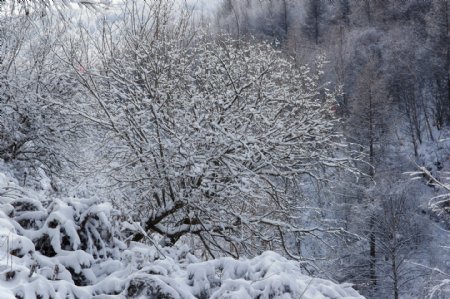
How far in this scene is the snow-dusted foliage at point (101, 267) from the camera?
9.11ft

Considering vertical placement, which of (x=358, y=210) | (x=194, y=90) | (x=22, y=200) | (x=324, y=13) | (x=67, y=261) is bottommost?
(x=358, y=210)

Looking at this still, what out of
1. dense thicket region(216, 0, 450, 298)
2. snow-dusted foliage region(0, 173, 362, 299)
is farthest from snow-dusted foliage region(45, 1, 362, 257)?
dense thicket region(216, 0, 450, 298)

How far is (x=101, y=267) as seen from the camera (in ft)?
11.0

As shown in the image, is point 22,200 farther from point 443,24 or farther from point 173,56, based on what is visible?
point 443,24

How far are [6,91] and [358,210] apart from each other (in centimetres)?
1699

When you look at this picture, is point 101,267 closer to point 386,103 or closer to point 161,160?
point 161,160

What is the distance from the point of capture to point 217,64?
7.76 m

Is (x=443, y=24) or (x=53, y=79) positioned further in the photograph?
(x=443, y=24)

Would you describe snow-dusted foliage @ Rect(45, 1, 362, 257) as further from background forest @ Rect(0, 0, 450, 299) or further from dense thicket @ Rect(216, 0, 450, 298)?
dense thicket @ Rect(216, 0, 450, 298)

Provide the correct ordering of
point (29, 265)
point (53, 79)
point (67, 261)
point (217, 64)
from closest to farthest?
1. point (29, 265)
2. point (67, 261)
3. point (217, 64)
4. point (53, 79)

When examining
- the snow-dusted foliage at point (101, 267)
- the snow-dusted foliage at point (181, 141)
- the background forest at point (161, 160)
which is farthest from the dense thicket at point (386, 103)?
the snow-dusted foliage at point (101, 267)

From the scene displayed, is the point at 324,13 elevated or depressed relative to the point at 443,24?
elevated

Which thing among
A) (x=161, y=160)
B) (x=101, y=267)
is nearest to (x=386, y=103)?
(x=161, y=160)

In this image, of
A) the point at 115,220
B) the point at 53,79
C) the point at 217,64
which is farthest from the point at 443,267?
the point at 115,220
